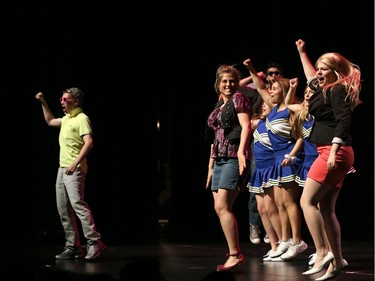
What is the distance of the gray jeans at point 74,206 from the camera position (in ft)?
20.5

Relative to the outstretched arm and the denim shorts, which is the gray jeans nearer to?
the outstretched arm

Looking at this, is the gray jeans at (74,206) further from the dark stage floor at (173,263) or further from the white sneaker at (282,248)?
the white sneaker at (282,248)

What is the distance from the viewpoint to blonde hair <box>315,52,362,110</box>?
4.70 metres

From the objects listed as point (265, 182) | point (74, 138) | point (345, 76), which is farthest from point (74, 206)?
point (345, 76)

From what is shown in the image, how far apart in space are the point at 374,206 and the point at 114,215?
2.93 m

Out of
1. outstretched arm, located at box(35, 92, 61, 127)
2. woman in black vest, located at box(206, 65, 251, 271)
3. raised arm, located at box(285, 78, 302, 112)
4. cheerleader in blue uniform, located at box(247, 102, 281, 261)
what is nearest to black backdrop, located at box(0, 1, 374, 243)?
outstretched arm, located at box(35, 92, 61, 127)

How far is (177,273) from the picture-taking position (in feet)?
17.2

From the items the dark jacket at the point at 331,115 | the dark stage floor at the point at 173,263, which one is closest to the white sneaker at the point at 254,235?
the dark stage floor at the point at 173,263

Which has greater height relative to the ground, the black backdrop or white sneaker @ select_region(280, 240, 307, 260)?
the black backdrop

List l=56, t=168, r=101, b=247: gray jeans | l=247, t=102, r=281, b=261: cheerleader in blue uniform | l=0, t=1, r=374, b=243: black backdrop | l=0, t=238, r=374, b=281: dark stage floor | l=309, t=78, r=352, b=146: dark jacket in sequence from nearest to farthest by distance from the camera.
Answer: l=0, t=238, r=374, b=281: dark stage floor → l=309, t=78, r=352, b=146: dark jacket → l=247, t=102, r=281, b=261: cheerleader in blue uniform → l=56, t=168, r=101, b=247: gray jeans → l=0, t=1, r=374, b=243: black backdrop

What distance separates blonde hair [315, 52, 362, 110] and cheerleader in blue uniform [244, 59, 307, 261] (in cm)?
109

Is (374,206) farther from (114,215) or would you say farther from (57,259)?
(57,259)

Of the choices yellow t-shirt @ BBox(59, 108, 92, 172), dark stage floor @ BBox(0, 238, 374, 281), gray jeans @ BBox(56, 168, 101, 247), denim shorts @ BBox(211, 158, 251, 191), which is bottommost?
dark stage floor @ BBox(0, 238, 374, 281)

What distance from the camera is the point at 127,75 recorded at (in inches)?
341
